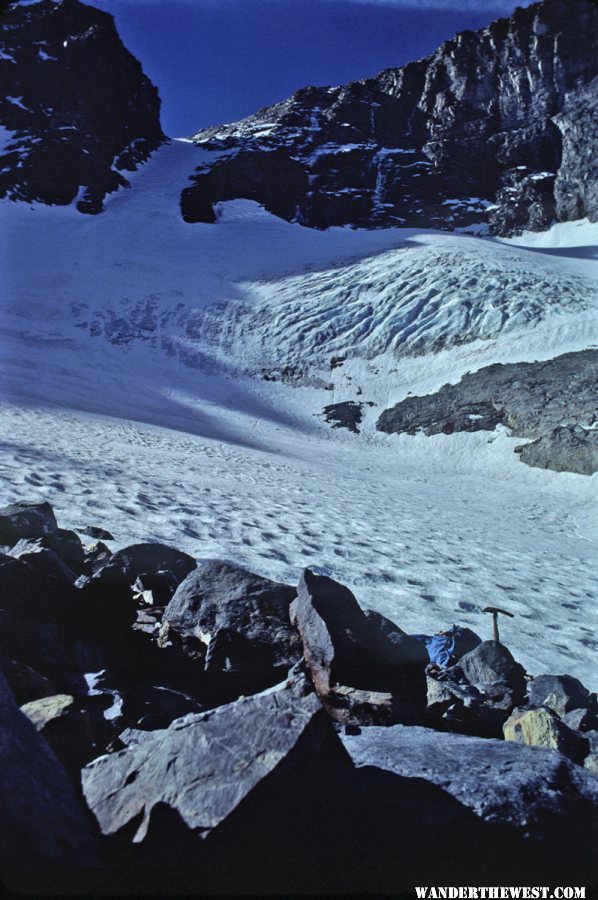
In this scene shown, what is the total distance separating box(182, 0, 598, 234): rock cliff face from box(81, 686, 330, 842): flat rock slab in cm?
7771

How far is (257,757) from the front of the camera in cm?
185

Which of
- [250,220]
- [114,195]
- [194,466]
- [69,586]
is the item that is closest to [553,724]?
[69,586]

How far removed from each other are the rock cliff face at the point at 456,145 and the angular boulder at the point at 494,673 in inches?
3007

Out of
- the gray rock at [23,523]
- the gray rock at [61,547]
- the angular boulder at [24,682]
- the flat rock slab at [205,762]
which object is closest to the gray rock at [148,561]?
Answer: the gray rock at [61,547]

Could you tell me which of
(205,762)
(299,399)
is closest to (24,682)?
(205,762)

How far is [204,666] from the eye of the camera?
321 centimetres

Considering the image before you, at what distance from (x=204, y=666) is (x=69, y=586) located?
39.1 inches

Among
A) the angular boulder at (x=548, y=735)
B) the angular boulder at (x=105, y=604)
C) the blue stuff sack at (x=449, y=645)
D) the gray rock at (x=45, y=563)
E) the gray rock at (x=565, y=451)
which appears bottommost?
the blue stuff sack at (x=449, y=645)

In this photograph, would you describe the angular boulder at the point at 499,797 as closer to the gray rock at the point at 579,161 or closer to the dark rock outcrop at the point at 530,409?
the dark rock outcrop at the point at 530,409

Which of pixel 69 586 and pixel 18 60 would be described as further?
pixel 18 60

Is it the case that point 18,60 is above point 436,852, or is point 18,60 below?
above

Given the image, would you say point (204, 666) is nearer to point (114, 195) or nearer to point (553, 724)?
point (553, 724)

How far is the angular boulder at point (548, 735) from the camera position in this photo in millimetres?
2789

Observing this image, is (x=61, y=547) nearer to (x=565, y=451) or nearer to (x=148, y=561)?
(x=148, y=561)
